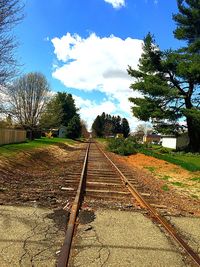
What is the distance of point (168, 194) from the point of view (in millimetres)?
11938

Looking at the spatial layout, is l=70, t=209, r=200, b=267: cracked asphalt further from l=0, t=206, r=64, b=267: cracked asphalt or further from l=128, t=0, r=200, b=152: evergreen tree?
l=128, t=0, r=200, b=152: evergreen tree

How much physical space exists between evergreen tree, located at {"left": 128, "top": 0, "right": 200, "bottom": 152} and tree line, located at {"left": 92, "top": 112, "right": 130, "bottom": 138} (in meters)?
112

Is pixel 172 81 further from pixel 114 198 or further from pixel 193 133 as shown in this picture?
pixel 114 198

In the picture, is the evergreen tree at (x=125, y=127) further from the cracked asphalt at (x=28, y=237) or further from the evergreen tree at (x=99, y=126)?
the cracked asphalt at (x=28, y=237)

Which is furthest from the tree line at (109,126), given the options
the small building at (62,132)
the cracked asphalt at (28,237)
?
the cracked asphalt at (28,237)

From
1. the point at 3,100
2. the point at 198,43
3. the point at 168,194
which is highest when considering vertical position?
the point at 198,43

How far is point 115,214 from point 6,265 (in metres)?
3.67

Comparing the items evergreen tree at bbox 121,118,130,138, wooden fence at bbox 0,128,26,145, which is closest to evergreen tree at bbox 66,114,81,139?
wooden fence at bbox 0,128,26,145

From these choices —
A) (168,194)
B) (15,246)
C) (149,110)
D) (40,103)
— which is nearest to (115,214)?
(15,246)

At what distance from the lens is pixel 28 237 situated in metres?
5.76

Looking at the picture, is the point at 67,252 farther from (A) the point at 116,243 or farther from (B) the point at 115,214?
(B) the point at 115,214

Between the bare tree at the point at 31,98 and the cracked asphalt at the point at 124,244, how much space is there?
4926 centimetres

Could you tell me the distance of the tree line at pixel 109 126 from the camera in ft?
513

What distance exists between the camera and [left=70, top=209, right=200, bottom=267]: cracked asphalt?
495 cm
